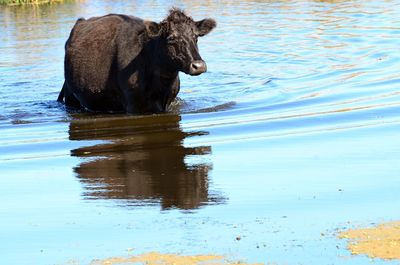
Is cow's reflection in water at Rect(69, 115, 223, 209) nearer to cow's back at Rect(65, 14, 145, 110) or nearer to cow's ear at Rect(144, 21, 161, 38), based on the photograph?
cow's back at Rect(65, 14, 145, 110)

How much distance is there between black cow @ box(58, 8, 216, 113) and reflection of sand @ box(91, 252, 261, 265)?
5935mm

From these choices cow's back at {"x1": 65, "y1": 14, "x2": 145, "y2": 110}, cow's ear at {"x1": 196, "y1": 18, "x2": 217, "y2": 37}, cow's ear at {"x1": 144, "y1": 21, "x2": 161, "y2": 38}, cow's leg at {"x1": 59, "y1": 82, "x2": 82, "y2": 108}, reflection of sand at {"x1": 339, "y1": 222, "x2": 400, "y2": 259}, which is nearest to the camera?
reflection of sand at {"x1": 339, "y1": 222, "x2": 400, "y2": 259}

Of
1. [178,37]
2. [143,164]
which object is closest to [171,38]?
[178,37]

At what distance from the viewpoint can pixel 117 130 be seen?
12.0 metres

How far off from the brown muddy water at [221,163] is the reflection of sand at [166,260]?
80 millimetres

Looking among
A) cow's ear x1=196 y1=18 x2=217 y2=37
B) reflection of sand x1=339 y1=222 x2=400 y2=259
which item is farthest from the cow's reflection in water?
reflection of sand x1=339 y1=222 x2=400 y2=259

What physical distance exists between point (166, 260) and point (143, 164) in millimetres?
3316

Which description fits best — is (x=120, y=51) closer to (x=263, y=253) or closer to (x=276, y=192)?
(x=276, y=192)

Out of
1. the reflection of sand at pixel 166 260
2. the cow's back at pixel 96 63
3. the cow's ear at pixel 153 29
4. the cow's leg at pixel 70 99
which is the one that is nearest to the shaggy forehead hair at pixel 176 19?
the cow's ear at pixel 153 29

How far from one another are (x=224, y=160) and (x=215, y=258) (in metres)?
3.26

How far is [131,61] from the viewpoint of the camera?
1311cm

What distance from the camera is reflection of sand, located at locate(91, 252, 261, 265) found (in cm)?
612

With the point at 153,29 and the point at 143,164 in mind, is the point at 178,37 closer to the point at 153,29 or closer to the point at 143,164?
the point at 153,29

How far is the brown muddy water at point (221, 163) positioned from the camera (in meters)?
6.67
